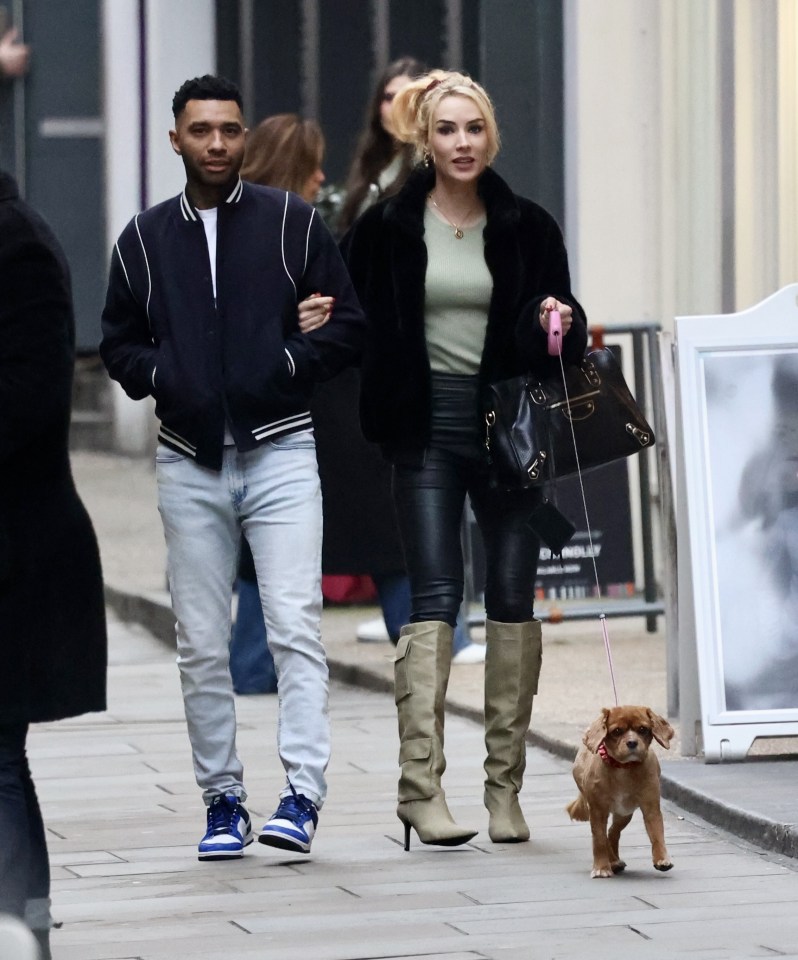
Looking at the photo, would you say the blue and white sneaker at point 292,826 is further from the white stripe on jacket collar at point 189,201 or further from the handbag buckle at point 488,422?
the white stripe on jacket collar at point 189,201

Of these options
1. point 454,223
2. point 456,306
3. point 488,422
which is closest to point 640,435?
point 488,422

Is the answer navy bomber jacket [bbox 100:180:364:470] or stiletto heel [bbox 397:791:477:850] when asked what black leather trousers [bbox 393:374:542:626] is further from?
stiletto heel [bbox 397:791:477:850]

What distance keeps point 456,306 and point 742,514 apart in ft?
4.96

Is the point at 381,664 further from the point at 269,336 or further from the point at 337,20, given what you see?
the point at 337,20

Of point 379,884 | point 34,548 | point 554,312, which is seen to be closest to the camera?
point 34,548

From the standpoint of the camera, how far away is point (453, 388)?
563 centimetres

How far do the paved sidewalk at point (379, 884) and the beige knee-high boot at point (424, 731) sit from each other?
0.29 ft

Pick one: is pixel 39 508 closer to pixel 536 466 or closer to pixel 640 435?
pixel 536 466

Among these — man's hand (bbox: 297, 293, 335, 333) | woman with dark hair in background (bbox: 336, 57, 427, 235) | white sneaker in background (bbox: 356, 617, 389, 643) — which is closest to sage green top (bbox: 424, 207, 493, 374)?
man's hand (bbox: 297, 293, 335, 333)

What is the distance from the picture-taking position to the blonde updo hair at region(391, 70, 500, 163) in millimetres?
5688

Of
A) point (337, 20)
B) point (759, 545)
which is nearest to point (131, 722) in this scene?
point (759, 545)

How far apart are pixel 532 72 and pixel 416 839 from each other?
628 centimetres

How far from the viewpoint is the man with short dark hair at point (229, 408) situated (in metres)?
5.46

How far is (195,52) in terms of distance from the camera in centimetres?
1237
